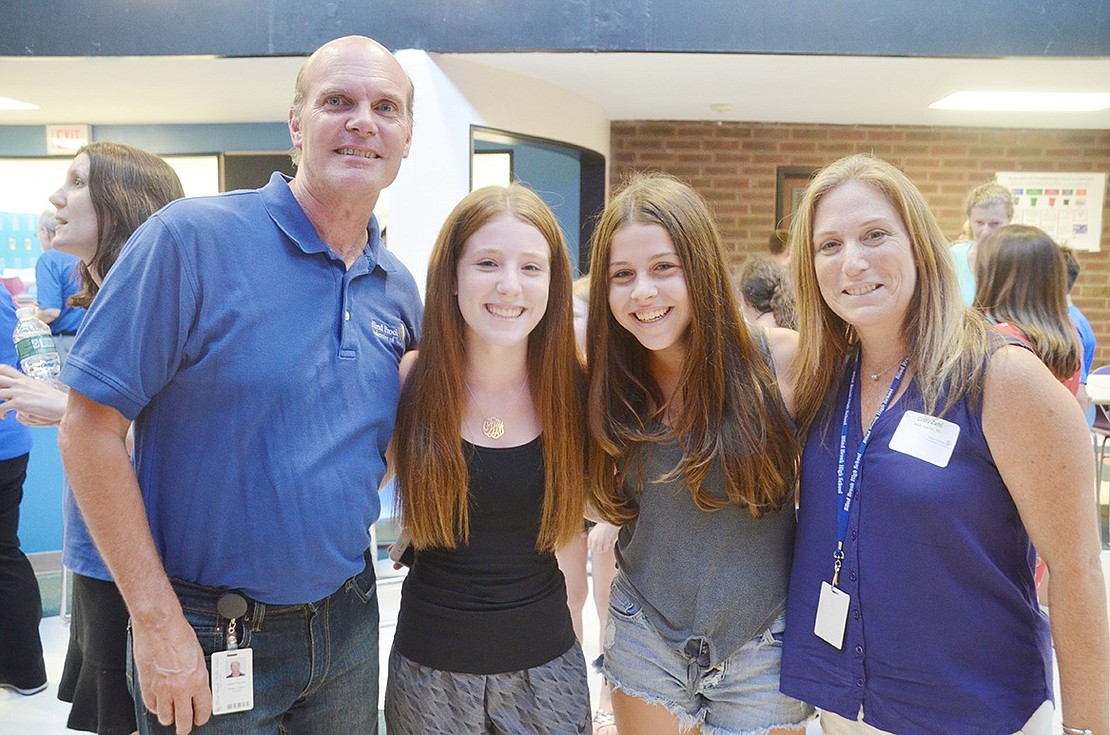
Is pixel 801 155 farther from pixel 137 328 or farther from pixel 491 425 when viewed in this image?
pixel 137 328

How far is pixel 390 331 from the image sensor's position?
62.4 inches

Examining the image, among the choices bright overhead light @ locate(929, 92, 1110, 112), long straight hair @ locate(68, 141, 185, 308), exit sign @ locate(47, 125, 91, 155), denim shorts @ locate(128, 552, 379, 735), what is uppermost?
bright overhead light @ locate(929, 92, 1110, 112)

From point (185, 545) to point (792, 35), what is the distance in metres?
3.77

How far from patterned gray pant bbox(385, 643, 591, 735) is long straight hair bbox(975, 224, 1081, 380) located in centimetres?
218

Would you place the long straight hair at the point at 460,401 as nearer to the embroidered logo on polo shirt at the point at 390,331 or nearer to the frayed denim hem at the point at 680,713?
the embroidered logo on polo shirt at the point at 390,331

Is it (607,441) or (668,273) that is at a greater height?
(668,273)

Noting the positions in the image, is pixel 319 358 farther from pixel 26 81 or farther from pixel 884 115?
pixel 884 115

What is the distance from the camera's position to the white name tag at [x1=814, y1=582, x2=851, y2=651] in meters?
1.42

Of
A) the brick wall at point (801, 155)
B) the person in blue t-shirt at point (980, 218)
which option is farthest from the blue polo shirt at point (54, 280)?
the person in blue t-shirt at point (980, 218)

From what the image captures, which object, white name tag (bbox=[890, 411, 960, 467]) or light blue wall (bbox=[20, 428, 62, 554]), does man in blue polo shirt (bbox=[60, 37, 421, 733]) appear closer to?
white name tag (bbox=[890, 411, 960, 467])

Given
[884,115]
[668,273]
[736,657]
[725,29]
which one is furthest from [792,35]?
[736,657]

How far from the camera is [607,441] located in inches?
64.1

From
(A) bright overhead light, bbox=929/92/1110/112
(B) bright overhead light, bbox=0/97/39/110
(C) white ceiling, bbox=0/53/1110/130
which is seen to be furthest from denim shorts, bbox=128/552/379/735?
(B) bright overhead light, bbox=0/97/39/110

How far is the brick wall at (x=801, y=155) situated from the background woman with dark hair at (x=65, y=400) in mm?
4719
